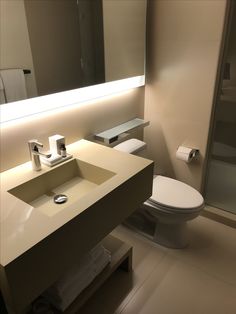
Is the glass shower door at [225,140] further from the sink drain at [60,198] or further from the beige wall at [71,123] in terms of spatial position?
the sink drain at [60,198]

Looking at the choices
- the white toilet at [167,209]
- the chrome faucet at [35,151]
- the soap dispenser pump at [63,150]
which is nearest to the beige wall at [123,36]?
the white toilet at [167,209]

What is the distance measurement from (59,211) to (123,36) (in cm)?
136

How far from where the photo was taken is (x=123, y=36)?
1.82 meters

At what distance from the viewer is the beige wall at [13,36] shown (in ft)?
3.80

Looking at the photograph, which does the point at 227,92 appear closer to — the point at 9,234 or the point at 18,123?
the point at 18,123

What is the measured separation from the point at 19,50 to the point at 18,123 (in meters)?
0.35

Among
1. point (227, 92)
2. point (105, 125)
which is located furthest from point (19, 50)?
point (227, 92)

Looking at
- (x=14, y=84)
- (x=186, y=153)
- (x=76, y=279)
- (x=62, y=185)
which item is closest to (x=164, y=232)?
(x=186, y=153)

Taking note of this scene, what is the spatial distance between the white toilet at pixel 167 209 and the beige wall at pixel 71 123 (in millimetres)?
234

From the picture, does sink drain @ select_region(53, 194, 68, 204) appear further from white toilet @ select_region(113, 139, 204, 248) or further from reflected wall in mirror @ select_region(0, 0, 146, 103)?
white toilet @ select_region(113, 139, 204, 248)

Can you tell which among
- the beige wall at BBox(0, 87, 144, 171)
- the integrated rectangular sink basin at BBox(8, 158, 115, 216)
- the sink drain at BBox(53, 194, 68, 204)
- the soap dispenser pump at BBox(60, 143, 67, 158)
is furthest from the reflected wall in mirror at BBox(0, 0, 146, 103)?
the sink drain at BBox(53, 194, 68, 204)

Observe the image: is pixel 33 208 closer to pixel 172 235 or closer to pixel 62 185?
pixel 62 185

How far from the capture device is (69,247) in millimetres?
969

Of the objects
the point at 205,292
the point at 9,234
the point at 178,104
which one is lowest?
the point at 205,292
